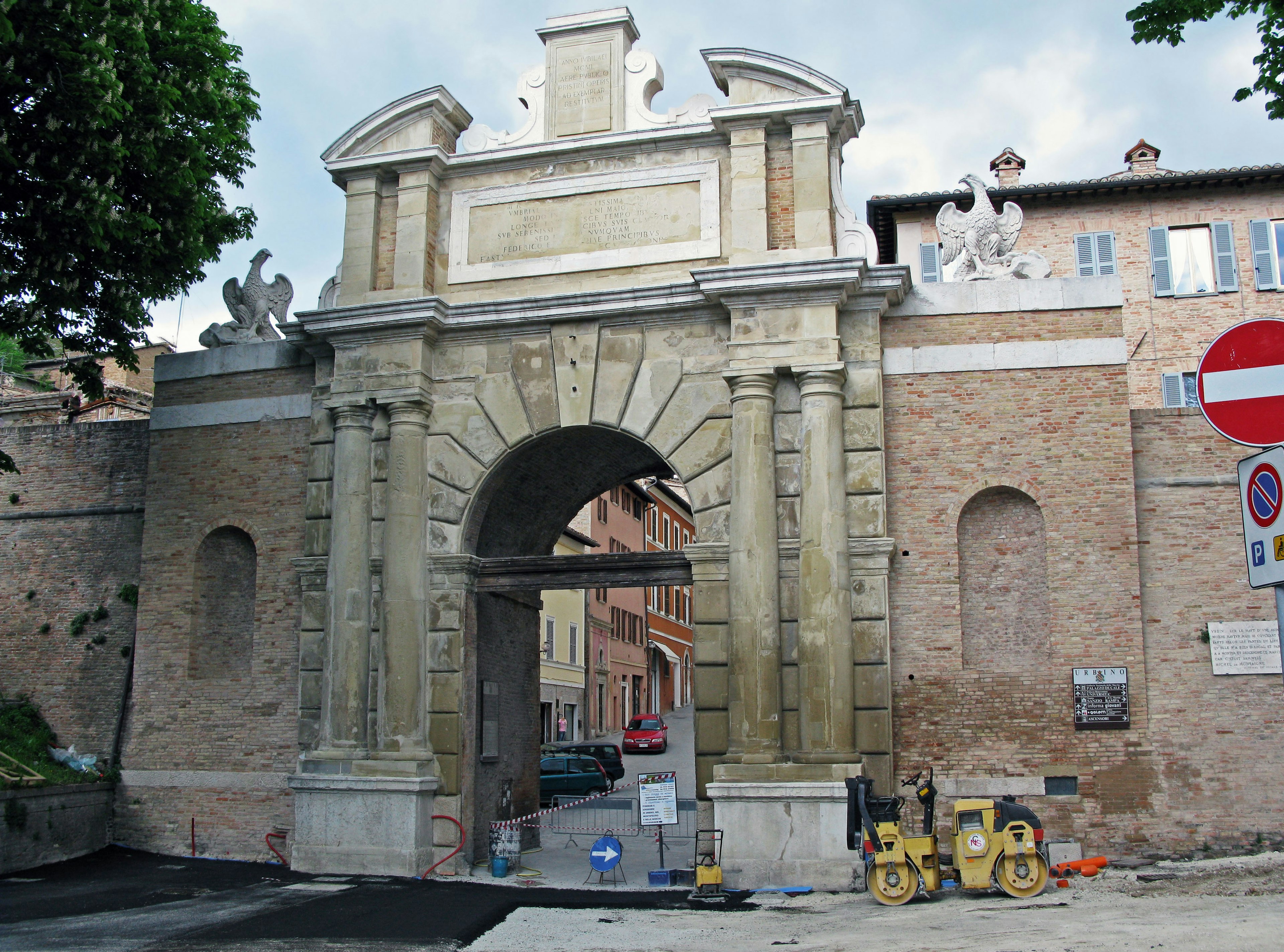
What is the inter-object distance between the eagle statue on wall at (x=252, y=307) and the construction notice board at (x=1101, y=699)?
463 inches

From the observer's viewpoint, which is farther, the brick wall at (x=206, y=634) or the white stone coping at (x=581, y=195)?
the brick wall at (x=206, y=634)

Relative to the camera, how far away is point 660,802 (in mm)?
14875

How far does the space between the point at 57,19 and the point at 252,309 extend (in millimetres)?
5660

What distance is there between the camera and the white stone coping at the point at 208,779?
16594 mm

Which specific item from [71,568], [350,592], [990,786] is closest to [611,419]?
[350,592]

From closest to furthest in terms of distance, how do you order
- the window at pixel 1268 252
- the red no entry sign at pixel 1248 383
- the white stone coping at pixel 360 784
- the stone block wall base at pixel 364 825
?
the red no entry sign at pixel 1248 383 → the stone block wall base at pixel 364 825 → the white stone coping at pixel 360 784 → the window at pixel 1268 252

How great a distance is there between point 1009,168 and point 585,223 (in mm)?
18829

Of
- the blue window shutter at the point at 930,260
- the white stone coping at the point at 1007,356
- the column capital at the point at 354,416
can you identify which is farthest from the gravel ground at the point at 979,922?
the blue window shutter at the point at 930,260

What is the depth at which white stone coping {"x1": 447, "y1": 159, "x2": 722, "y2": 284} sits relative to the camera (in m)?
15.8

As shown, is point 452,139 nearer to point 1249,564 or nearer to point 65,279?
point 65,279

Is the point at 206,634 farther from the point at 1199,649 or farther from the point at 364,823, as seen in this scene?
the point at 1199,649

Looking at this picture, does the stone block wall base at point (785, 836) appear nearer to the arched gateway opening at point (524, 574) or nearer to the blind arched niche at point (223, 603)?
the arched gateway opening at point (524, 574)

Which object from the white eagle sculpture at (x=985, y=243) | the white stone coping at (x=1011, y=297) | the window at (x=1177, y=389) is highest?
the window at (x=1177, y=389)

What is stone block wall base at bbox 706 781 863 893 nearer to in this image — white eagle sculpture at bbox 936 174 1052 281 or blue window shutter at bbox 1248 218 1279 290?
white eagle sculpture at bbox 936 174 1052 281
